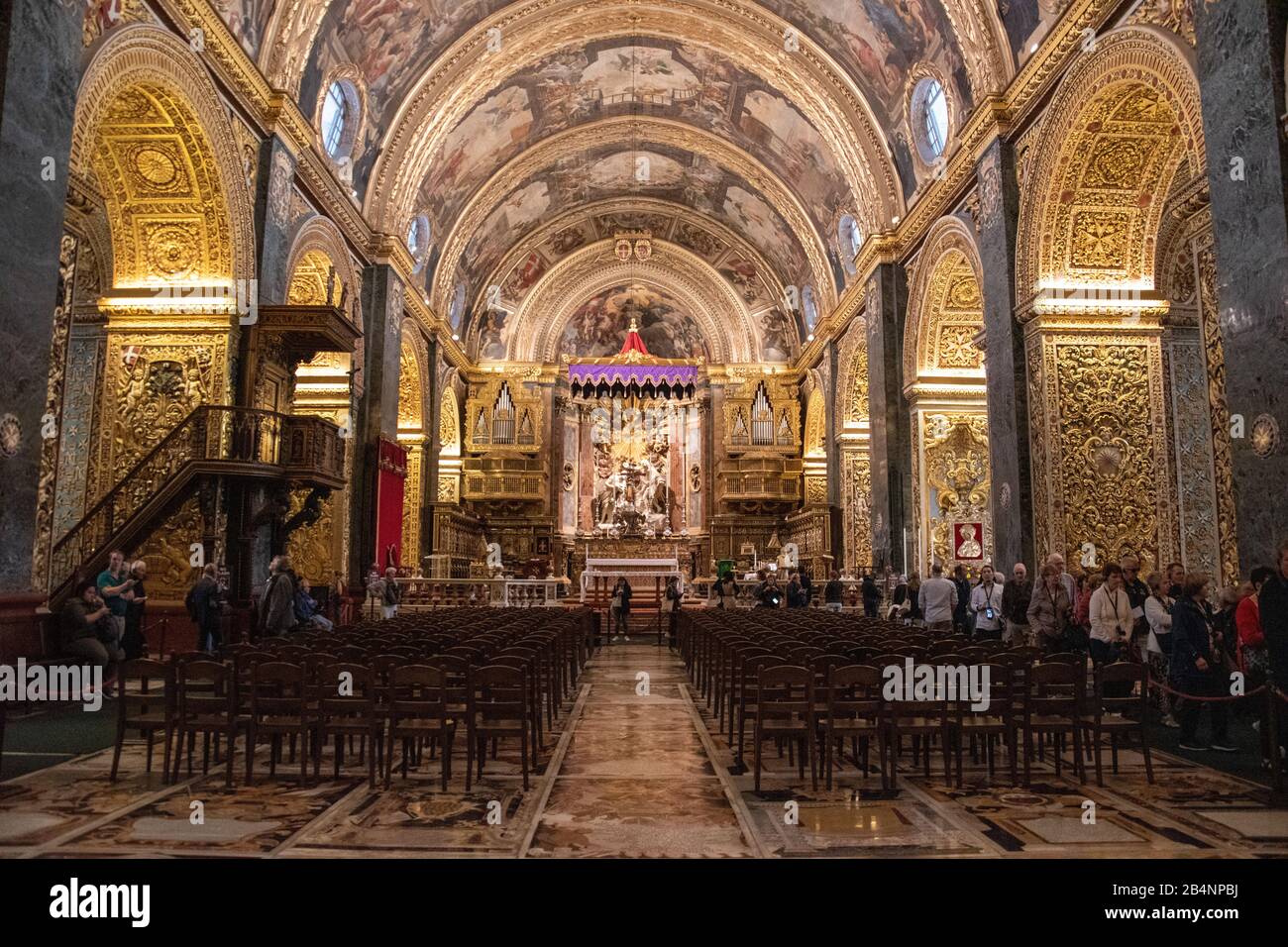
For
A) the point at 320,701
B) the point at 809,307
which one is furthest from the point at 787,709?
the point at 809,307

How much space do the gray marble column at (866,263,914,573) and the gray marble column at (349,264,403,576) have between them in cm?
1041

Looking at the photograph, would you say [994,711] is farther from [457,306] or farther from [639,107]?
[457,306]

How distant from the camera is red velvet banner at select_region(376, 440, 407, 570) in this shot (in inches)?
734

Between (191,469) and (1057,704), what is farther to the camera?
(191,469)

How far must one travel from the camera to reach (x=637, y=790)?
19.0 feet

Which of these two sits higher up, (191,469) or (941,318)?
(941,318)

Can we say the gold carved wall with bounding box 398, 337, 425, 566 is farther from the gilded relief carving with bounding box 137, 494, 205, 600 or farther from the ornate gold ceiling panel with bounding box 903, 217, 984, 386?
the ornate gold ceiling panel with bounding box 903, 217, 984, 386

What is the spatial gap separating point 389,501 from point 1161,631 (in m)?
15.2

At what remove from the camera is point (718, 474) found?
1153 inches

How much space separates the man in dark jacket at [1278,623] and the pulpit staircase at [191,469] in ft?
34.9

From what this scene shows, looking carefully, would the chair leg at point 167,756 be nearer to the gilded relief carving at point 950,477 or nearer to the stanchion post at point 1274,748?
the stanchion post at point 1274,748

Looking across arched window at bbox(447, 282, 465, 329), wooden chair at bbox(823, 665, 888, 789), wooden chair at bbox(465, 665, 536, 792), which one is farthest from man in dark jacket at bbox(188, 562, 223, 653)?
arched window at bbox(447, 282, 465, 329)

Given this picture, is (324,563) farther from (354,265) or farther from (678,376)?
→ (678,376)

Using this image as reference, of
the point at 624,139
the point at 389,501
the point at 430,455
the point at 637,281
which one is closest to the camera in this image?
the point at 389,501
